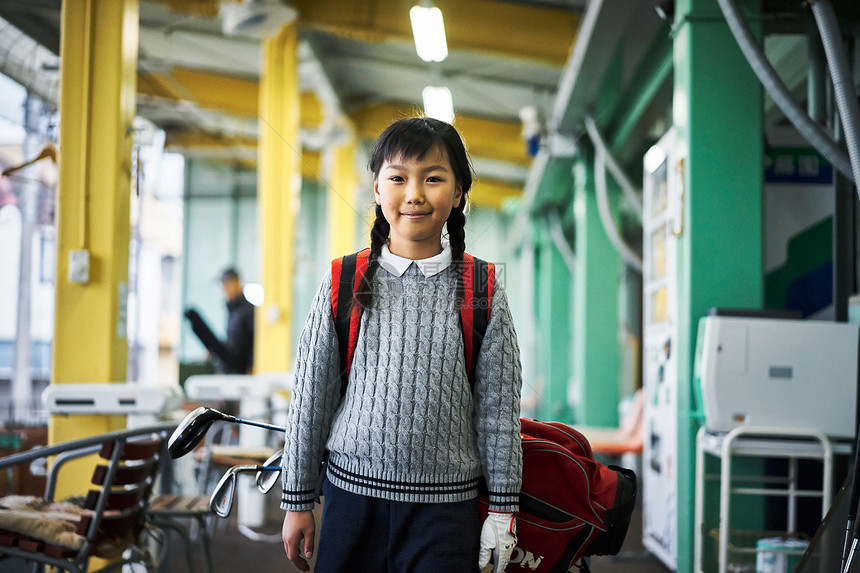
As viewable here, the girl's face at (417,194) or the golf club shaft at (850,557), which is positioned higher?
the girl's face at (417,194)

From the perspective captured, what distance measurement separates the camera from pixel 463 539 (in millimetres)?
1341

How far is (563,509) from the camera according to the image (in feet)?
4.81

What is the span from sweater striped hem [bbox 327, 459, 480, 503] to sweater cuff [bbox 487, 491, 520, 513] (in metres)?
0.04

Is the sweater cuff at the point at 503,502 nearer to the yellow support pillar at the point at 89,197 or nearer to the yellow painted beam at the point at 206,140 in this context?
the yellow support pillar at the point at 89,197

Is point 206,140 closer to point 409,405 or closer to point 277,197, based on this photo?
point 277,197

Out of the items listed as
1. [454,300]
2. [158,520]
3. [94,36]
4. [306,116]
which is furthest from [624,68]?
[306,116]

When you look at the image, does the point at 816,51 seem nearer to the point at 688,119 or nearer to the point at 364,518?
the point at 688,119

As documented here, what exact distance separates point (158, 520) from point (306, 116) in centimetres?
718

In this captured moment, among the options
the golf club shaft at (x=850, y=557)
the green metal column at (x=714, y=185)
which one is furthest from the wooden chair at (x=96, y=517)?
A: the green metal column at (x=714, y=185)

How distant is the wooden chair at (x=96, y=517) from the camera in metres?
2.17

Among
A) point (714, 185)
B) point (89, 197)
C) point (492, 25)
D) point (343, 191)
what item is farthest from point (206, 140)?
point (714, 185)

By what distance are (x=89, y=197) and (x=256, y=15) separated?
1.75 meters

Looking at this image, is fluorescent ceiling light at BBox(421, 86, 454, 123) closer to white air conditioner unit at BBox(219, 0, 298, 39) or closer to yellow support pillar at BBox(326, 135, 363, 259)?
white air conditioner unit at BBox(219, 0, 298, 39)

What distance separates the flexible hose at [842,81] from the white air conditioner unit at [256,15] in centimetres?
294
